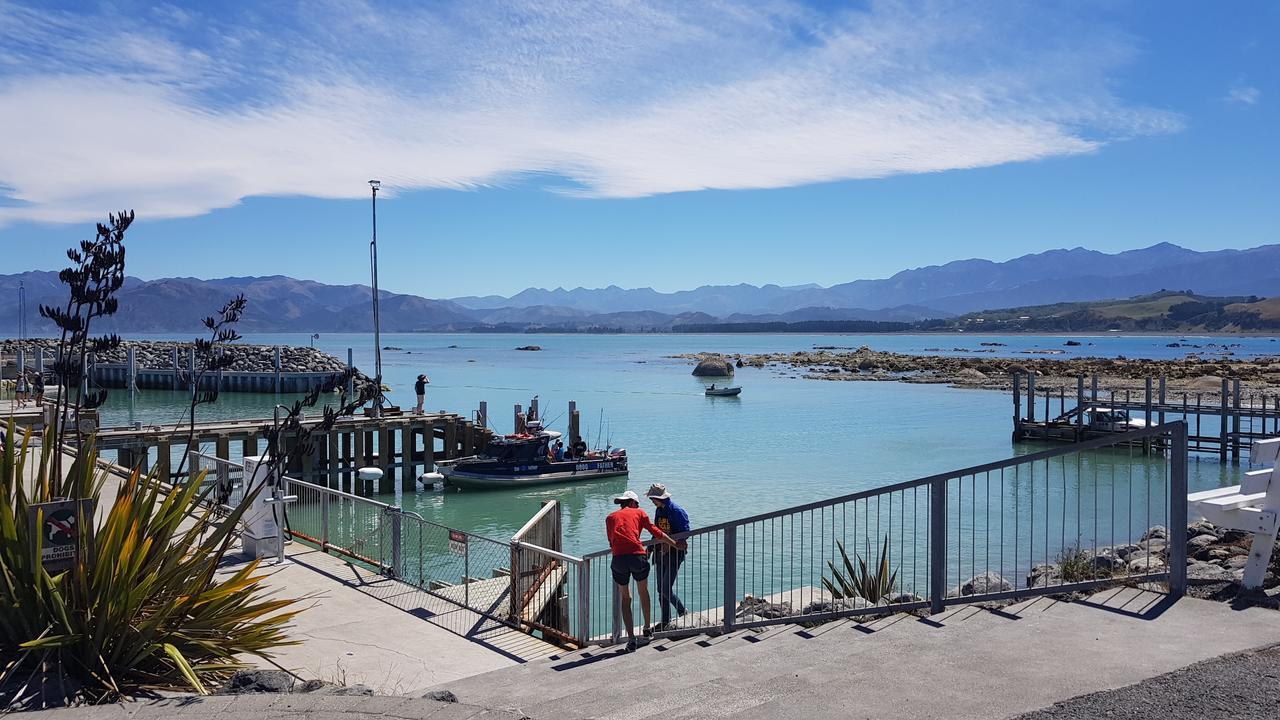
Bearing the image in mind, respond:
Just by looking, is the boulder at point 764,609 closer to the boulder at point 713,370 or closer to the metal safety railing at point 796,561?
the metal safety railing at point 796,561

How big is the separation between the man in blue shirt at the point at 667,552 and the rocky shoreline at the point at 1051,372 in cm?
4820

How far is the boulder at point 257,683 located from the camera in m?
6.51

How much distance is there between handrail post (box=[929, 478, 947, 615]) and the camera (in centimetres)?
776

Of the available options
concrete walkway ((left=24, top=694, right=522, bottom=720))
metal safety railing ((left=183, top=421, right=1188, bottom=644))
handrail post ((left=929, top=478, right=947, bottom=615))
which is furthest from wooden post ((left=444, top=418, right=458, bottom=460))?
concrete walkway ((left=24, top=694, right=522, bottom=720))

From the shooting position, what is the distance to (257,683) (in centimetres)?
657

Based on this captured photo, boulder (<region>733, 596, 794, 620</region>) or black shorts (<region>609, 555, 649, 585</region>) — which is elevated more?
black shorts (<region>609, 555, 649, 585</region>)

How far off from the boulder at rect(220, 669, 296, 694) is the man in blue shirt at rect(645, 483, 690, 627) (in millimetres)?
4266

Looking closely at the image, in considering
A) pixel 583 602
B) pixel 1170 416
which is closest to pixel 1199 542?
pixel 583 602

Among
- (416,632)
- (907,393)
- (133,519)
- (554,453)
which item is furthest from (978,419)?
(133,519)

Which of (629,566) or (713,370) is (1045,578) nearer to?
(629,566)

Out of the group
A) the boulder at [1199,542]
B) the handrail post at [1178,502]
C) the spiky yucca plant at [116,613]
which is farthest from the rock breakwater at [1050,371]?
the spiky yucca plant at [116,613]

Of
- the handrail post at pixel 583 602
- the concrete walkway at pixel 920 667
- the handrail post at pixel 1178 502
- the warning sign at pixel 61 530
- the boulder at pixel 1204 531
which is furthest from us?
the boulder at pixel 1204 531

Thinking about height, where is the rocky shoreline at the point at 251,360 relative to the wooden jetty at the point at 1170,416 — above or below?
above

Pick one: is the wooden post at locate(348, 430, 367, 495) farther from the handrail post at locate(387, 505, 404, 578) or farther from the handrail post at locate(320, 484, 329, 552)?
the handrail post at locate(387, 505, 404, 578)
